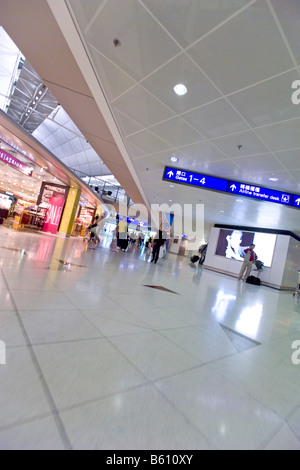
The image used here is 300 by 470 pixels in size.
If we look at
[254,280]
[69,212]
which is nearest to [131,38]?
[254,280]

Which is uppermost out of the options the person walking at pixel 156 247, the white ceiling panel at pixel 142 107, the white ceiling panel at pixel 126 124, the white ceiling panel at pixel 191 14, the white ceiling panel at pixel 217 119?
the white ceiling panel at pixel 191 14

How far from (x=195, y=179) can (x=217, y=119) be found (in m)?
2.38

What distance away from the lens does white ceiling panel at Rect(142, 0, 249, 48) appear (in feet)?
7.26

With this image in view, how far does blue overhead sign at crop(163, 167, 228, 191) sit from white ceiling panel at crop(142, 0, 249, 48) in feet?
12.3

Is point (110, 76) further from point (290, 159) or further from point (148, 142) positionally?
point (290, 159)

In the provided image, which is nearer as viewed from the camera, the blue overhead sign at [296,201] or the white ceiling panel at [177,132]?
the white ceiling panel at [177,132]

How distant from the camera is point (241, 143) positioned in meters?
4.45

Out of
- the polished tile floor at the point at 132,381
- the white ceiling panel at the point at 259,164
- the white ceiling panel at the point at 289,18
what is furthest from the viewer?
the white ceiling panel at the point at 259,164

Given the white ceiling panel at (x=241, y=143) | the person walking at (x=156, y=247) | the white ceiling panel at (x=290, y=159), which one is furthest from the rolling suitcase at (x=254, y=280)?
the white ceiling panel at (x=241, y=143)

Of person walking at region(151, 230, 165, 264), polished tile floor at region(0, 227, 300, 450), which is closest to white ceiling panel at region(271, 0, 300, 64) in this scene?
polished tile floor at region(0, 227, 300, 450)

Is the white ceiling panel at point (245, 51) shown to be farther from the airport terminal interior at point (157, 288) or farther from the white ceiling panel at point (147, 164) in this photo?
the white ceiling panel at point (147, 164)

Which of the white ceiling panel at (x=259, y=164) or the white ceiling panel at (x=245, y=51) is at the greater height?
the white ceiling panel at (x=245, y=51)

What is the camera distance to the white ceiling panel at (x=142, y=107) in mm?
3779

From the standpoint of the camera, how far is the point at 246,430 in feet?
3.15
